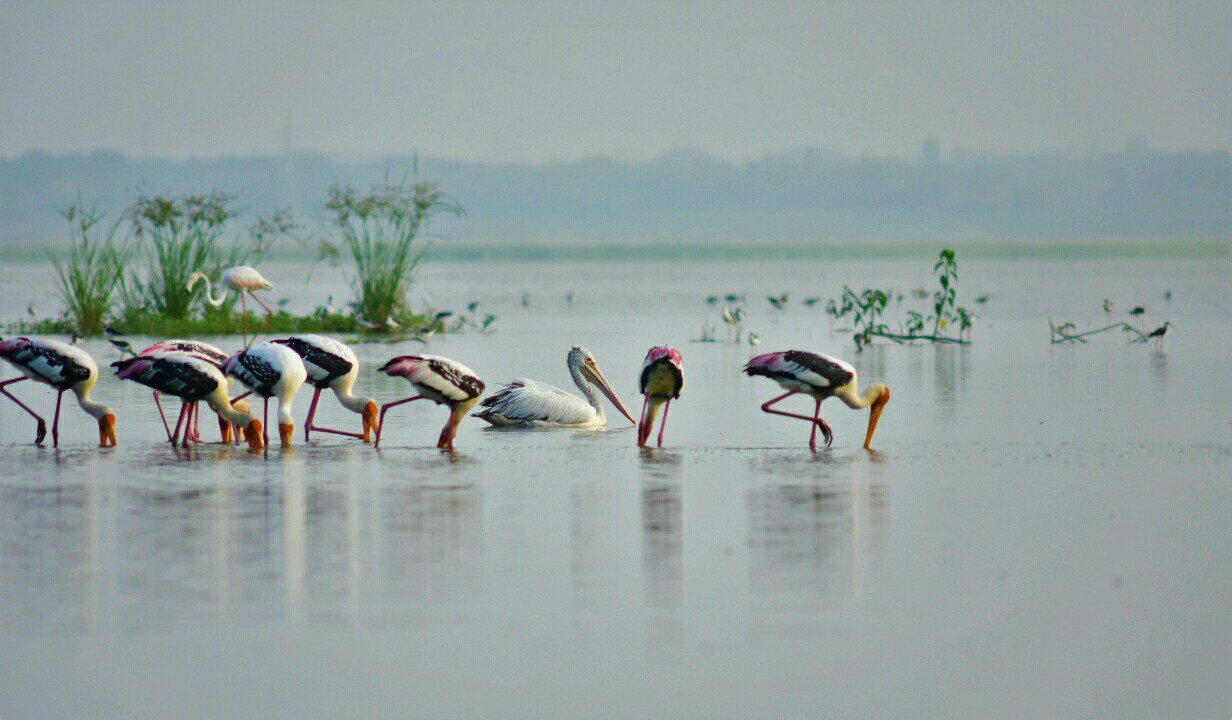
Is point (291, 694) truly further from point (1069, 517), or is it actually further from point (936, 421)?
point (936, 421)

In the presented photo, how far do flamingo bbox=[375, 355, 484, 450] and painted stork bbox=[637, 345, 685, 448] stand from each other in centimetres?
117

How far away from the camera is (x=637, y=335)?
24.6 metres

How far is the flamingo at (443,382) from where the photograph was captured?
11.5 meters

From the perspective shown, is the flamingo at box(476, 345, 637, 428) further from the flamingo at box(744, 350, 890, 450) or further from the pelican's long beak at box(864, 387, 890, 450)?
the pelican's long beak at box(864, 387, 890, 450)

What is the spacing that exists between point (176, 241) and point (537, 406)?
12237mm

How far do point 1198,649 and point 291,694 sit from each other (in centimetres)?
349

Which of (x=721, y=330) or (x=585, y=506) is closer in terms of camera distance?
(x=585, y=506)

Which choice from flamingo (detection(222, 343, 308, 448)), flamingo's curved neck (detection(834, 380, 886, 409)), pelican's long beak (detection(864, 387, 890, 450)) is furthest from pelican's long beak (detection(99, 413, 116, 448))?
pelican's long beak (detection(864, 387, 890, 450))

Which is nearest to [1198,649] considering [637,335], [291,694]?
[291,694]

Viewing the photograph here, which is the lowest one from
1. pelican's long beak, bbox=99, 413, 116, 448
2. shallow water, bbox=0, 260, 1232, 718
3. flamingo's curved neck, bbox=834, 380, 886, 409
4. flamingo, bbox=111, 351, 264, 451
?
shallow water, bbox=0, 260, 1232, 718

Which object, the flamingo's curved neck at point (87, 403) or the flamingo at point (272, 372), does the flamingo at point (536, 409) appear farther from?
the flamingo's curved neck at point (87, 403)

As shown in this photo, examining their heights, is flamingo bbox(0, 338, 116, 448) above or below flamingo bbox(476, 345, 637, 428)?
above

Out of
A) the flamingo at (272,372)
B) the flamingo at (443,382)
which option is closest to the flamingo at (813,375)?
the flamingo at (443,382)

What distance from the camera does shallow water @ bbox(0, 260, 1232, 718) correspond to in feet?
19.9
